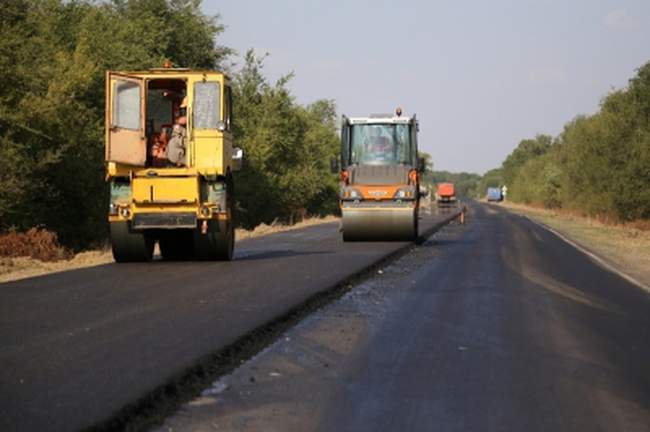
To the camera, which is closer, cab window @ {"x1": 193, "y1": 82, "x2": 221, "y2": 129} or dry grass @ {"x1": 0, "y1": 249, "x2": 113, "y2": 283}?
dry grass @ {"x1": 0, "y1": 249, "x2": 113, "y2": 283}

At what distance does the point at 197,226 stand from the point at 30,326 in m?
8.98

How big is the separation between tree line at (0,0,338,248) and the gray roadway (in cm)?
885

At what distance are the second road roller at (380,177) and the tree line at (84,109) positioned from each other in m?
8.18

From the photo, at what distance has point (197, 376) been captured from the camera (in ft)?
28.4

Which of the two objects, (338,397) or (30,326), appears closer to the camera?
(338,397)

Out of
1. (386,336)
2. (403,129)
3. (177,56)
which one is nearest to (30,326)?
(386,336)

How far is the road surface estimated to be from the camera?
24.0 ft

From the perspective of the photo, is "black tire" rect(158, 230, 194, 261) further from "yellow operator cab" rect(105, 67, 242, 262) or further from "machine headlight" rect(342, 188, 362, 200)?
"machine headlight" rect(342, 188, 362, 200)

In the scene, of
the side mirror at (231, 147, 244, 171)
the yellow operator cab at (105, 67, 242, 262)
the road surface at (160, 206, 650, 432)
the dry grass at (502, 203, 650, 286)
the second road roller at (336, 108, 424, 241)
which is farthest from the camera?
the second road roller at (336, 108, 424, 241)

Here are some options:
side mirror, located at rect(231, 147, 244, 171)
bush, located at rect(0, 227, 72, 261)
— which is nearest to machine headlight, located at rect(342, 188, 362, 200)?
side mirror, located at rect(231, 147, 244, 171)

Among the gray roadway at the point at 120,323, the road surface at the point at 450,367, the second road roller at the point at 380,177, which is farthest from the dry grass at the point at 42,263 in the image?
the road surface at the point at 450,367

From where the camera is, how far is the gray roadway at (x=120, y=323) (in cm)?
750

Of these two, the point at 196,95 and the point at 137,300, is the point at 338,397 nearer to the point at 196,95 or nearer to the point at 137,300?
the point at 137,300

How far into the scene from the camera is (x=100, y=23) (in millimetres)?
39656
